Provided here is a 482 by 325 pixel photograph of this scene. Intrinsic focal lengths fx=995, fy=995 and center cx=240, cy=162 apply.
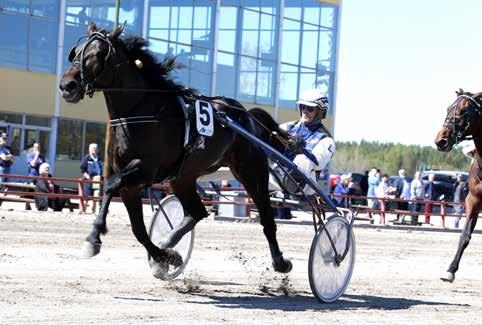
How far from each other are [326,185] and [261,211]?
29.3 metres

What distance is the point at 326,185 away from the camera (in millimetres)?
38844

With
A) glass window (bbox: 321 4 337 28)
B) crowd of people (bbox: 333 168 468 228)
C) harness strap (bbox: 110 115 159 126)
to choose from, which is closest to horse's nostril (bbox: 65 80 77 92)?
harness strap (bbox: 110 115 159 126)

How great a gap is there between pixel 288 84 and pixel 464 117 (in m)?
30.1

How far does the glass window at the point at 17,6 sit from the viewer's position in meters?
30.8

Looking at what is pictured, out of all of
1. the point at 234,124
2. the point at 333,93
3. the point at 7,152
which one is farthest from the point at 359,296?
the point at 333,93

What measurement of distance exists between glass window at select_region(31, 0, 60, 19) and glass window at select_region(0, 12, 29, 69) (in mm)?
544

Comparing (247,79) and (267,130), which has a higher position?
(247,79)

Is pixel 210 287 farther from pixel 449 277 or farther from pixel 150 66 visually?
pixel 449 277

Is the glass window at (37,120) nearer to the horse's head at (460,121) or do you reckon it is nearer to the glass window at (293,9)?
the glass window at (293,9)

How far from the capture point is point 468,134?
11305 millimetres

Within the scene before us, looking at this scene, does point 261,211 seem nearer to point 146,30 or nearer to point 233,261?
point 233,261

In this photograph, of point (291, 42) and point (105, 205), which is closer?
point (105, 205)

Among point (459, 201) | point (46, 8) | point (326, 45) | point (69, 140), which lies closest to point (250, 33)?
point (326, 45)

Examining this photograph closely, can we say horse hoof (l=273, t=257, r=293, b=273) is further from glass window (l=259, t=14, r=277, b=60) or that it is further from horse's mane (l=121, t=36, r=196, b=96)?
glass window (l=259, t=14, r=277, b=60)
